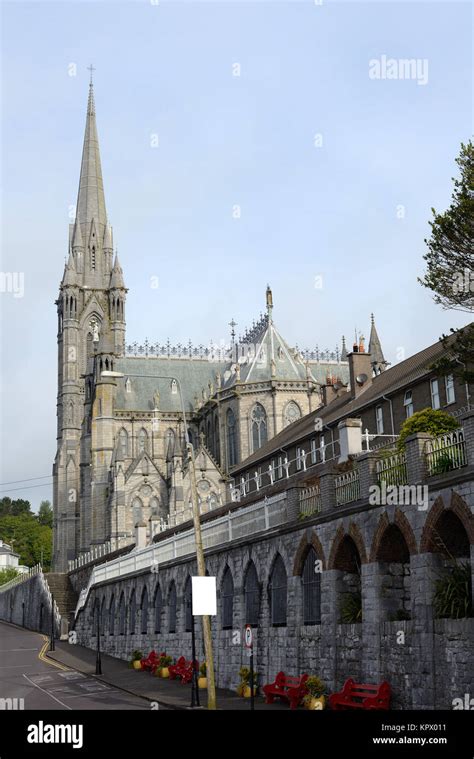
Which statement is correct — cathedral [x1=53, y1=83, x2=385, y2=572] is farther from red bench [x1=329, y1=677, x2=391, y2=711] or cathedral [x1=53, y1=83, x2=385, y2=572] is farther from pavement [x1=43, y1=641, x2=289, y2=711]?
red bench [x1=329, y1=677, x2=391, y2=711]

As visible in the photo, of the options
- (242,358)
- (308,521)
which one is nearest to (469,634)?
(308,521)

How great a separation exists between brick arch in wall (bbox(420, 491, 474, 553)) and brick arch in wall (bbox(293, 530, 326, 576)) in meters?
5.03

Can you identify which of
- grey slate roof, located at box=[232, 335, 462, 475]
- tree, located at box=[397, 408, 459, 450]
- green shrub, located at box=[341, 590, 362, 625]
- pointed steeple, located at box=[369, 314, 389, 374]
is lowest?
green shrub, located at box=[341, 590, 362, 625]

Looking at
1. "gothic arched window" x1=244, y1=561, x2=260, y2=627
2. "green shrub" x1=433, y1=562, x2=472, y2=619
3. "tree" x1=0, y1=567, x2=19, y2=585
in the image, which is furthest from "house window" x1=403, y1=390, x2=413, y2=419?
"tree" x1=0, y1=567, x2=19, y2=585

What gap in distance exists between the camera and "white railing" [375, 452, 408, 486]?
70.5 feet

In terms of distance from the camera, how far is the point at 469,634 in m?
18.2

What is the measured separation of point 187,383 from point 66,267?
2529cm

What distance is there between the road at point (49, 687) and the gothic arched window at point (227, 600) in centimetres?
383

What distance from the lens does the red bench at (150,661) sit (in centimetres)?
3838

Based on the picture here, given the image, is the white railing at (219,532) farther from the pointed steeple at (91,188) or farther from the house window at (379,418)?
the pointed steeple at (91,188)

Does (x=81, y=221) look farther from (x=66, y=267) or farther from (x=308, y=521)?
(x=308, y=521)

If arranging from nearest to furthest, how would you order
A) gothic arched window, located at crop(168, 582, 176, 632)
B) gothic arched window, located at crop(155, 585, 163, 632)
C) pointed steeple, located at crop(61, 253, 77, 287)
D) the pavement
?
the pavement
gothic arched window, located at crop(168, 582, 176, 632)
gothic arched window, located at crop(155, 585, 163, 632)
pointed steeple, located at crop(61, 253, 77, 287)

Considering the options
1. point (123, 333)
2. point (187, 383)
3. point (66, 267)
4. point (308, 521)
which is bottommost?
point (308, 521)
